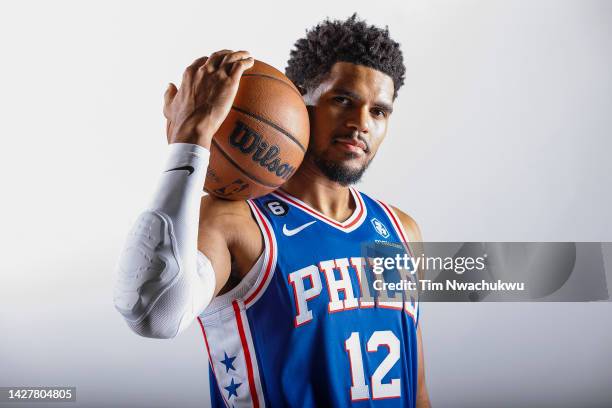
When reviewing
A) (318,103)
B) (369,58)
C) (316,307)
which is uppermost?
(369,58)

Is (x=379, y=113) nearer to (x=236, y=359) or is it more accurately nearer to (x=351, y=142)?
(x=351, y=142)

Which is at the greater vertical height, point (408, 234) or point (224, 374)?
point (408, 234)

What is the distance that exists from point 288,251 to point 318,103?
430 mm

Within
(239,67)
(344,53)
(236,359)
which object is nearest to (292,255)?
(236,359)

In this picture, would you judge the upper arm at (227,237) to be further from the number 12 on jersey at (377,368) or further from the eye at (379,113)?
the eye at (379,113)

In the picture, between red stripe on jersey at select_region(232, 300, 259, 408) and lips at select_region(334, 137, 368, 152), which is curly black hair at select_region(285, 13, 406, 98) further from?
red stripe on jersey at select_region(232, 300, 259, 408)

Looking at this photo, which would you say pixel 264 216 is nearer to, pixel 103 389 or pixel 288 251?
pixel 288 251

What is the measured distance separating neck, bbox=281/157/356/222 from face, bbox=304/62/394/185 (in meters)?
0.04

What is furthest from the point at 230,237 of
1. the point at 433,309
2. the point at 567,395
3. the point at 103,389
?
the point at 567,395

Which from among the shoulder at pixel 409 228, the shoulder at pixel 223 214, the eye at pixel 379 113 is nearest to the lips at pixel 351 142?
the eye at pixel 379 113

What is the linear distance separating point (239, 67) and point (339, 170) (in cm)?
48

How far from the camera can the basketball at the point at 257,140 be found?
1337mm

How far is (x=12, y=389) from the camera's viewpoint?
159 inches

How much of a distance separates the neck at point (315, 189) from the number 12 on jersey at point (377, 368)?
1.18 ft
